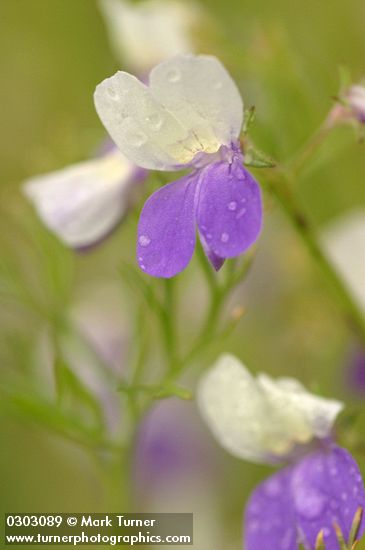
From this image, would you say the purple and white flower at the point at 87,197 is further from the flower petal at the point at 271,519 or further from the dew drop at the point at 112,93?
the flower petal at the point at 271,519

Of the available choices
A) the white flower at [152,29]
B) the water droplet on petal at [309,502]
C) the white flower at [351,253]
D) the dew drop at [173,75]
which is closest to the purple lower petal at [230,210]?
the dew drop at [173,75]

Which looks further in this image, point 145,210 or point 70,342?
point 70,342

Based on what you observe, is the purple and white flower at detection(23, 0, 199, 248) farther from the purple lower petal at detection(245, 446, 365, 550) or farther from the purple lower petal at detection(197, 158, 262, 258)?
the purple lower petal at detection(245, 446, 365, 550)

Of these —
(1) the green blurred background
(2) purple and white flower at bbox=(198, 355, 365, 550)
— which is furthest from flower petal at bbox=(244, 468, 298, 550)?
(1) the green blurred background

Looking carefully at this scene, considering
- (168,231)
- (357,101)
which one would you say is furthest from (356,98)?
(168,231)

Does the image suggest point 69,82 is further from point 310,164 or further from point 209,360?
point 310,164

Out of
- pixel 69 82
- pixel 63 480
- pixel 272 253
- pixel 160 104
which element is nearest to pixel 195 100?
pixel 160 104
